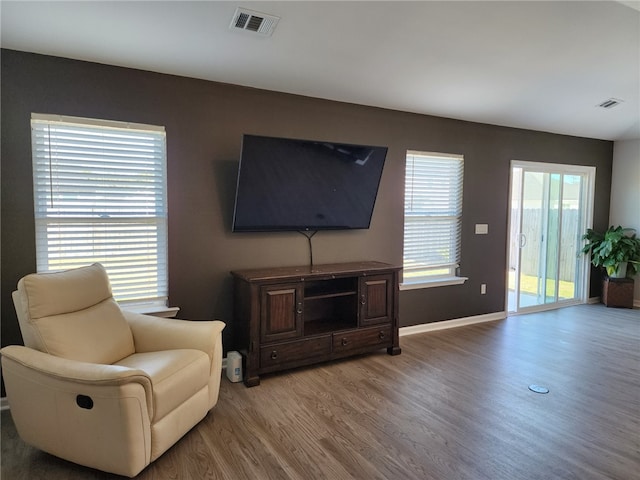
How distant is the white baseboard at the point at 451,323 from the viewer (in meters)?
4.46

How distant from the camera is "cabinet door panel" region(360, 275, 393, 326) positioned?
365 centimetres

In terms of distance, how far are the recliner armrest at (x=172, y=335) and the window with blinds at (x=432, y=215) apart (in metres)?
2.46

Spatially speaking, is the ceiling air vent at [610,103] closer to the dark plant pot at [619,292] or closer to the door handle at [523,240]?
the door handle at [523,240]

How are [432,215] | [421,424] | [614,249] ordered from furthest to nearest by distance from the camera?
[614,249], [432,215], [421,424]

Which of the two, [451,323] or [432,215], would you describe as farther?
[451,323]

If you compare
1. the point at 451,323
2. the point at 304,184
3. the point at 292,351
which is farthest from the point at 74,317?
the point at 451,323

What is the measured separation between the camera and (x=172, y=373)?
7.38ft

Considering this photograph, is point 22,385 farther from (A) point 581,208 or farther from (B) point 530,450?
(A) point 581,208

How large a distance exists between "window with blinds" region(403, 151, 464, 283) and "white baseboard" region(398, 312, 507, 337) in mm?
519

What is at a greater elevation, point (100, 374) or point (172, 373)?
point (100, 374)

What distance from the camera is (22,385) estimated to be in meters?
2.10

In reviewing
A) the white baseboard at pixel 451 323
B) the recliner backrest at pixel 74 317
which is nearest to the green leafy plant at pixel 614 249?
the white baseboard at pixel 451 323

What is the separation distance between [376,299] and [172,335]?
1829 millimetres

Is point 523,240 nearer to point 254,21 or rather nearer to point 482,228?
point 482,228
